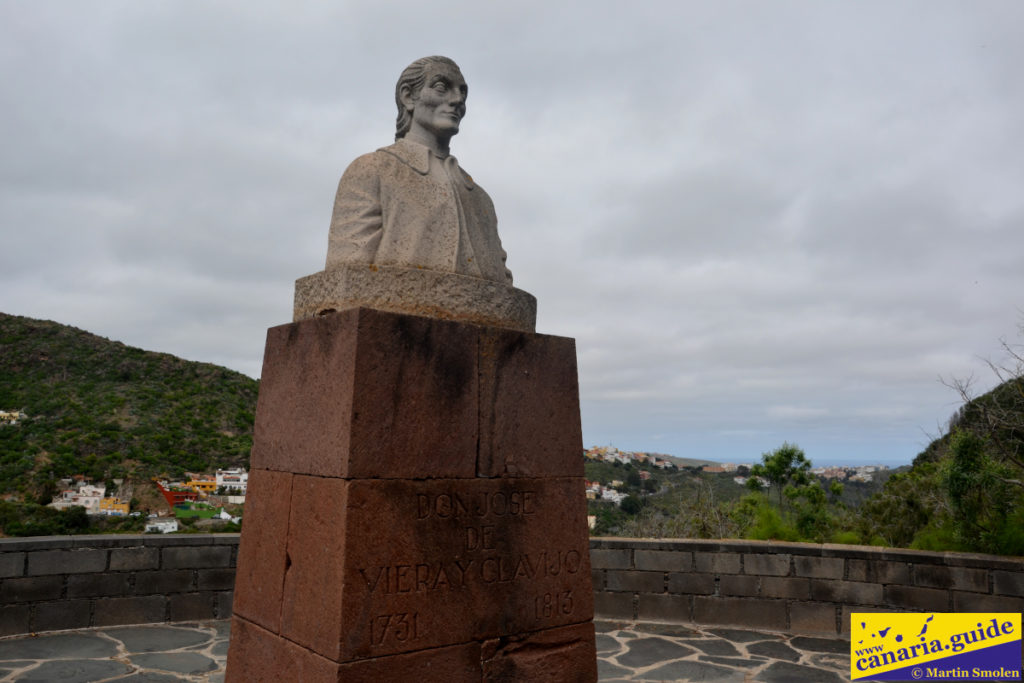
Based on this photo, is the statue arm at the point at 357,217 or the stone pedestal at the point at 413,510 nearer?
the stone pedestal at the point at 413,510

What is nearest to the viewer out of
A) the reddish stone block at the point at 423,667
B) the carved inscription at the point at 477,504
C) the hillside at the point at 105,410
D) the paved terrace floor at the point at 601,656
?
the reddish stone block at the point at 423,667

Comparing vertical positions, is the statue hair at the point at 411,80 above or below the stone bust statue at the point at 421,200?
above

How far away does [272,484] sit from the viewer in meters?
3.10

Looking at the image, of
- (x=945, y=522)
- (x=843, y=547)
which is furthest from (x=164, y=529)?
(x=945, y=522)

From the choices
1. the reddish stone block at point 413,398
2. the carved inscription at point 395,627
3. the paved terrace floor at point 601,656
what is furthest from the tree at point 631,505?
the carved inscription at point 395,627

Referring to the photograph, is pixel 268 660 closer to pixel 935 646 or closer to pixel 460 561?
pixel 460 561

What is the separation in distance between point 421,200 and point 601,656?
4217 mm

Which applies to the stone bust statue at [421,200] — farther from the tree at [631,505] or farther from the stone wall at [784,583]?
the tree at [631,505]

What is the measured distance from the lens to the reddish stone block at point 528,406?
3.05 meters

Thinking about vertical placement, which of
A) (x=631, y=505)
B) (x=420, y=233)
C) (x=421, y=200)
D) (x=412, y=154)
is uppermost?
(x=412, y=154)

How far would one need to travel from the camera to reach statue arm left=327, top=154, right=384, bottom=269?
10.4 feet

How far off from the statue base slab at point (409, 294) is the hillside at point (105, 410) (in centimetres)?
764

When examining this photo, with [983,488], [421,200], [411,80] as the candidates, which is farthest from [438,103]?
[983,488]

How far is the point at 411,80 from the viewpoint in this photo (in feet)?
11.9
